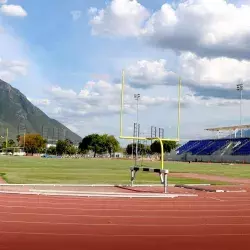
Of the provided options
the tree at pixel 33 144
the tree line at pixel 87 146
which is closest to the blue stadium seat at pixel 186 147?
the tree line at pixel 87 146

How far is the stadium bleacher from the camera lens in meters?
92.6

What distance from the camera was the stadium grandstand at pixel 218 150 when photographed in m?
89.8

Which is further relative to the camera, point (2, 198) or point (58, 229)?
point (2, 198)

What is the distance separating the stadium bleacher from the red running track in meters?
77.4

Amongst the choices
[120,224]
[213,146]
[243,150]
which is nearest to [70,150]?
[213,146]

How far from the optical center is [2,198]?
14.2 metres

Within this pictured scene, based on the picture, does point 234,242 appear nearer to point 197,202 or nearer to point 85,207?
point 85,207

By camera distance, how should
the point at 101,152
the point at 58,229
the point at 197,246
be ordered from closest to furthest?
the point at 197,246
the point at 58,229
the point at 101,152

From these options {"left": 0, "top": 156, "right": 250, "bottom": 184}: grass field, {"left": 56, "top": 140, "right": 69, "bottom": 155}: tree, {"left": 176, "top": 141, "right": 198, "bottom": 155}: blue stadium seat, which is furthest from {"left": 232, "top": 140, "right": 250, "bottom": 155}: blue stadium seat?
{"left": 56, "top": 140, "right": 69, "bottom": 155}: tree

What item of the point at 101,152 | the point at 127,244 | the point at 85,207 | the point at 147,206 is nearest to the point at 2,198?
the point at 85,207

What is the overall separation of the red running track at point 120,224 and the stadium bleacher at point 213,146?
254 feet

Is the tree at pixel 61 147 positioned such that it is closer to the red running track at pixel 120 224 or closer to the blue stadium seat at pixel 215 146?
the blue stadium seat at pixel 215 146

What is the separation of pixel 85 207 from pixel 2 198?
10.3 ft

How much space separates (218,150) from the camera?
99312 mm
